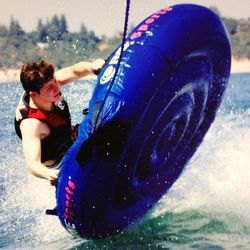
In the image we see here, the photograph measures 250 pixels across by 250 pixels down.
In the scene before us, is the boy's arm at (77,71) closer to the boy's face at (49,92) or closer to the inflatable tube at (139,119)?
the inflatable tube at (139,119)

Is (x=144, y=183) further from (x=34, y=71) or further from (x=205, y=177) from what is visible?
(x=205, y=177)

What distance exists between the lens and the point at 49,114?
403cm

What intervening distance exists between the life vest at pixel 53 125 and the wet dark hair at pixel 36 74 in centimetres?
19

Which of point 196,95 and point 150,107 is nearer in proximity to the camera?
point 150,107

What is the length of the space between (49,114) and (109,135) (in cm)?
58

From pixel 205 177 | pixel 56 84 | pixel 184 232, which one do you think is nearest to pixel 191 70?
pixel 56 84

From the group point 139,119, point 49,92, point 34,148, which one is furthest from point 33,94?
point 139,119

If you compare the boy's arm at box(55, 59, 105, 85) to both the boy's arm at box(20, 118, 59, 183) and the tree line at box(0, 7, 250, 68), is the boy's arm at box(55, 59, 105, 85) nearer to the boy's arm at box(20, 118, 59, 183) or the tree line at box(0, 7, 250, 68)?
the boy's arm at box(20, 118, 59, 183)

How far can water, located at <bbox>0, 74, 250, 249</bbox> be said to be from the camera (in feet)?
14.2

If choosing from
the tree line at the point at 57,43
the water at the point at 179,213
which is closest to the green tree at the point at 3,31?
the tree line at the point at 57,43

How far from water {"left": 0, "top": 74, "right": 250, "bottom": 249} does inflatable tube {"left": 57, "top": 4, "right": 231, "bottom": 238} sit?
0.86ft

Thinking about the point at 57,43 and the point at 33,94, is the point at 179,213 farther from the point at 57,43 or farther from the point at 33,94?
the point at 57,43

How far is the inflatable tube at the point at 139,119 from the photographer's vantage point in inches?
144

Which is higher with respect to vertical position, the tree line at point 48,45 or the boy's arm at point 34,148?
the boy's arm at point 34,148
